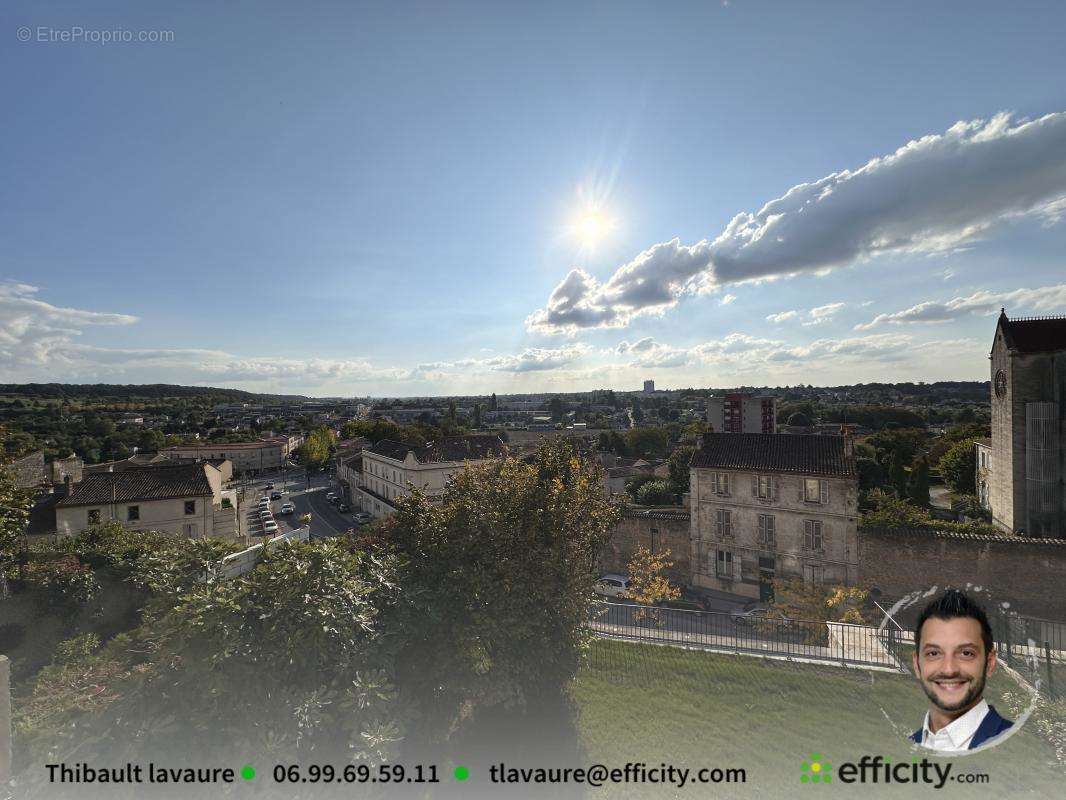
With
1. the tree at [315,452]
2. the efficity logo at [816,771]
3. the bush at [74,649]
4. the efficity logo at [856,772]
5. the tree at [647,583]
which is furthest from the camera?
the tree at [315,452]

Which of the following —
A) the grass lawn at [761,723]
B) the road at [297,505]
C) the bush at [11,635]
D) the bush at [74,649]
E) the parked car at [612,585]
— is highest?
the bush at [74,649]

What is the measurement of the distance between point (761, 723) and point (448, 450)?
30.8 meters

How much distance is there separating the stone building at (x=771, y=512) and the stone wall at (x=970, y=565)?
3.29 feet

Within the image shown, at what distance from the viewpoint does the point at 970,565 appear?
1855cm

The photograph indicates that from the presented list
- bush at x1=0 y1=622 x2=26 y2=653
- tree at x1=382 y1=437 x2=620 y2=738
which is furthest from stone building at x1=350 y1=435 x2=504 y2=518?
Result: tree at x1=382 y1=437 x2=620 y2=738

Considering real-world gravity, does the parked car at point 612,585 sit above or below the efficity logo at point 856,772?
below

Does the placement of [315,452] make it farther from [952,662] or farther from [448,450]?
[952,662]

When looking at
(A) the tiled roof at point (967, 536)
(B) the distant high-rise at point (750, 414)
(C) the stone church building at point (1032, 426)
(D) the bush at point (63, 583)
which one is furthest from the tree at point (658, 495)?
(D) the bush at point (63, 583)

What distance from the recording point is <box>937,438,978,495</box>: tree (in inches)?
1431

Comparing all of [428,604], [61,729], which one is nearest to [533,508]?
[428,604]

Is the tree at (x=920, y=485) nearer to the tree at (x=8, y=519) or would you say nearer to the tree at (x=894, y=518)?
the tree at (x=894, y=518)

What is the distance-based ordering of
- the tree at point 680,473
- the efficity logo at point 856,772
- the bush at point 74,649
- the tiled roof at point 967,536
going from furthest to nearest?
1. the tree at point 680,473
2. the tiled roof at point 967,536
3. the bush at point 74,649
4. the efficity logo at point 856,772

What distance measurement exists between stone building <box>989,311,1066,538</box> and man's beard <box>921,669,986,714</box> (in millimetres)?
30807

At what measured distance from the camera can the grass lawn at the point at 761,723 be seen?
8188 mm
